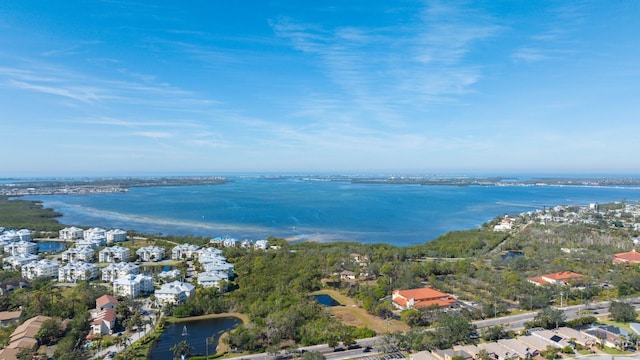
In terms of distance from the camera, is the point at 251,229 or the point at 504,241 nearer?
the point at 504,241

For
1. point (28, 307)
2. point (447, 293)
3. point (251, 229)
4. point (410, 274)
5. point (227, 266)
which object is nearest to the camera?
point (28, 307)

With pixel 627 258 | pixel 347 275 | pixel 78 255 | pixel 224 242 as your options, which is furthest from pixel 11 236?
pixel 627 258

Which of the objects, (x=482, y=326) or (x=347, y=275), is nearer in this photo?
(x=482, y=326)

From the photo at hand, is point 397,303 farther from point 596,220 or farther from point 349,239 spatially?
point 596,220

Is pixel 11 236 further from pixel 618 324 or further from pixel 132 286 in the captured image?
pixel 618 324

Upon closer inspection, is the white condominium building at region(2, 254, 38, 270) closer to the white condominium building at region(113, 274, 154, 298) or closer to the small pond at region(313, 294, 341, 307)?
the white condominium building at region(113, 274, 154, 298)

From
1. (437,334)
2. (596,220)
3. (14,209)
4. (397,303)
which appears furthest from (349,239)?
(14,209)
